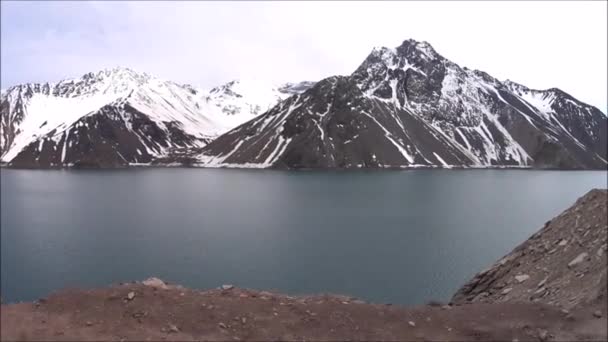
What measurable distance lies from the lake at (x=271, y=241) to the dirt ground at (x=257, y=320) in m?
25.0

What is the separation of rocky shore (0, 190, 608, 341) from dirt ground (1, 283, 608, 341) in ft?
0.12

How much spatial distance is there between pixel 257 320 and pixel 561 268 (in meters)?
15.2

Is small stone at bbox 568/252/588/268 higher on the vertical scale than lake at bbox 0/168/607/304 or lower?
higher

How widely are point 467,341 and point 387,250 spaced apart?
47472mm

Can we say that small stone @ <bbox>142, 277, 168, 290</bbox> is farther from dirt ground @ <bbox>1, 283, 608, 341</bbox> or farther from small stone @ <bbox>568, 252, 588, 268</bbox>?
small stone @ <bbox>568, 252, 588, 268</bbox>

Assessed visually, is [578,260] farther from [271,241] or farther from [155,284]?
[271,241]

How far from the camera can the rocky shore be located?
1575 centimetres

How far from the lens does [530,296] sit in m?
21.7

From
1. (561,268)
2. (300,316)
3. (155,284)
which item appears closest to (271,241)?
(155,284)

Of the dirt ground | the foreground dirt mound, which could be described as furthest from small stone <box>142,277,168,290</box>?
the foreground dirt mound

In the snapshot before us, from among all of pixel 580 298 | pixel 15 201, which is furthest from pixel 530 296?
pixel 15 201

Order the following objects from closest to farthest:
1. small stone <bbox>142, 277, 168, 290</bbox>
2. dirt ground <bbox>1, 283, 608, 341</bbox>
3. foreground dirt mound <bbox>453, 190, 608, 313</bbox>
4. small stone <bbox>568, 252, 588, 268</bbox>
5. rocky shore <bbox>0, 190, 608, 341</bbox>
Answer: dirt ground <bbox>1, 283, 608, 341</bbox> < rocky shore <bbox>0, 190, 608, 341</bbox> < foreground dirt mound <bbox>453, 190, 608, 313</bbox> < small stone <bbox>142, 277, 168, 290</bbox> < small stone <bbox>568, 252, 588, 268</bbox>

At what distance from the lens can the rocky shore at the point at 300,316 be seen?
1575cm

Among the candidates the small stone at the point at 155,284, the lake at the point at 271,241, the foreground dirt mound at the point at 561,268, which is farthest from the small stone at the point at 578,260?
the lake at the point at 271,241
